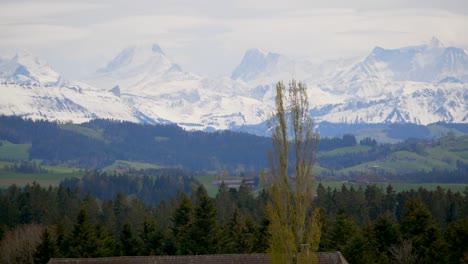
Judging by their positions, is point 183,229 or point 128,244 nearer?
point 128,244

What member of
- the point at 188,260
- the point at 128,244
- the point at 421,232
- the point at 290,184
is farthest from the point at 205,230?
the point at 290,184

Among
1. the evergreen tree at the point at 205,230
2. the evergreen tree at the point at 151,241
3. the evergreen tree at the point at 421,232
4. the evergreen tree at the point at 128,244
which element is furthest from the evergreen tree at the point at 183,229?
the evergreen tree at the point at 421,232

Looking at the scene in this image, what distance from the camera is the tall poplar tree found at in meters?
52.6

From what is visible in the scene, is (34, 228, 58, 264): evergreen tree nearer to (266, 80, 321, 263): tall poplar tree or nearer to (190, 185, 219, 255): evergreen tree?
(190, 185, 219, 255): evergreen tree

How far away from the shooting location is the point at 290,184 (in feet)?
174

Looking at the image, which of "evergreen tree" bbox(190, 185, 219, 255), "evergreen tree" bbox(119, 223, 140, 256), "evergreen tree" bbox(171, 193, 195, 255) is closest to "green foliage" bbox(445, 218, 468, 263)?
"evergreen tree" bbox(190, 185, 219, 255)

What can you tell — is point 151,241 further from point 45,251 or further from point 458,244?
point 458,244

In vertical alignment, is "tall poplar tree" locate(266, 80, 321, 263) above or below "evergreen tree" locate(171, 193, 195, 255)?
above

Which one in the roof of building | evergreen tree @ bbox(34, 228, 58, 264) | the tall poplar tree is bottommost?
evergreen tree @ bbox(34, 228, 58, 264)

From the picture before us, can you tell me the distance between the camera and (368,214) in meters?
136

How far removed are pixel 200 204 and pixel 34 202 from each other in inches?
1967

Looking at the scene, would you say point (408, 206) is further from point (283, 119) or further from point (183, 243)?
point (283, 119)

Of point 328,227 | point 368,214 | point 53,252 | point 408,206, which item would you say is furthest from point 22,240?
point 368,214

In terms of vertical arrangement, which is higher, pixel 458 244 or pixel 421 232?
pixel 421 232
